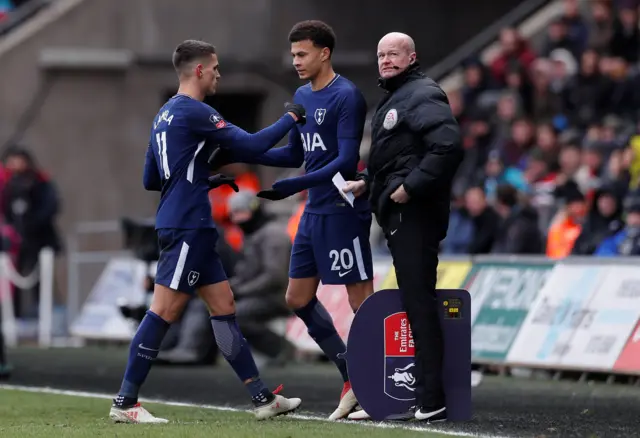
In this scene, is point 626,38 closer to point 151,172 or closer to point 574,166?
point 574,166

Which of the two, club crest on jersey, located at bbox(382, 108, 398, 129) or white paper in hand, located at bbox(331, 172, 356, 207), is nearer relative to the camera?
club crest on jersey, located at bbox(382, 108, 398, 129)

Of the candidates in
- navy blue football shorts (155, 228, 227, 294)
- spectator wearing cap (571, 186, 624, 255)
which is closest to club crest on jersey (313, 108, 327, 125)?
navy blue football shorts (155, 228, 227, 294)

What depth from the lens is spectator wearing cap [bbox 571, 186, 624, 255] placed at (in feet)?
54.6

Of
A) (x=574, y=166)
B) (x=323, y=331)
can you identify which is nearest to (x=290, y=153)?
(x=323, y=331)

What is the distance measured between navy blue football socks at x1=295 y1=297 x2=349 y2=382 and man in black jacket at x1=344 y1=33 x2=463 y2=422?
2.94 ft

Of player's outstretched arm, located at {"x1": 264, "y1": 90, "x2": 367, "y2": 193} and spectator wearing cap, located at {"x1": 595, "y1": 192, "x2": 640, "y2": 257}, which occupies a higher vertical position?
player's outstretched arm, located at {"x1": 264, "y1": 90, "x2": 367, "y2": 193}

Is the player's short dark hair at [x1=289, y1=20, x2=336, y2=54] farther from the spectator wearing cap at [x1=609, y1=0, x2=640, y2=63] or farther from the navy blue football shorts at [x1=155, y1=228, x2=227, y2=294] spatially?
the spectator wearing cap at [x1=609, y1=0, x2=640, y2=63]

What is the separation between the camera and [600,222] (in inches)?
669

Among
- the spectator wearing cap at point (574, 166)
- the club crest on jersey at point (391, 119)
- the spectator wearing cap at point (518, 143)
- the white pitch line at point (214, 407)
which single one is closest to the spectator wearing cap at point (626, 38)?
the spectator wearing cap at point (518, 143)

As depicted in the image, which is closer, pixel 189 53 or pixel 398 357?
pixel 398 357

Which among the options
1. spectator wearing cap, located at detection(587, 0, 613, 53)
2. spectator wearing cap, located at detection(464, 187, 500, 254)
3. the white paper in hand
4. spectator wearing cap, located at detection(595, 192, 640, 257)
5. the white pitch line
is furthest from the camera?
spectator wearing cap, located at detection(587, 0, 613, 53)

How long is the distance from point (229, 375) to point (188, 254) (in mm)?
5930

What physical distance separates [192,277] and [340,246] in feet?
3.28

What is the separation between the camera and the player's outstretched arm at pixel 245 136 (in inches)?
409
